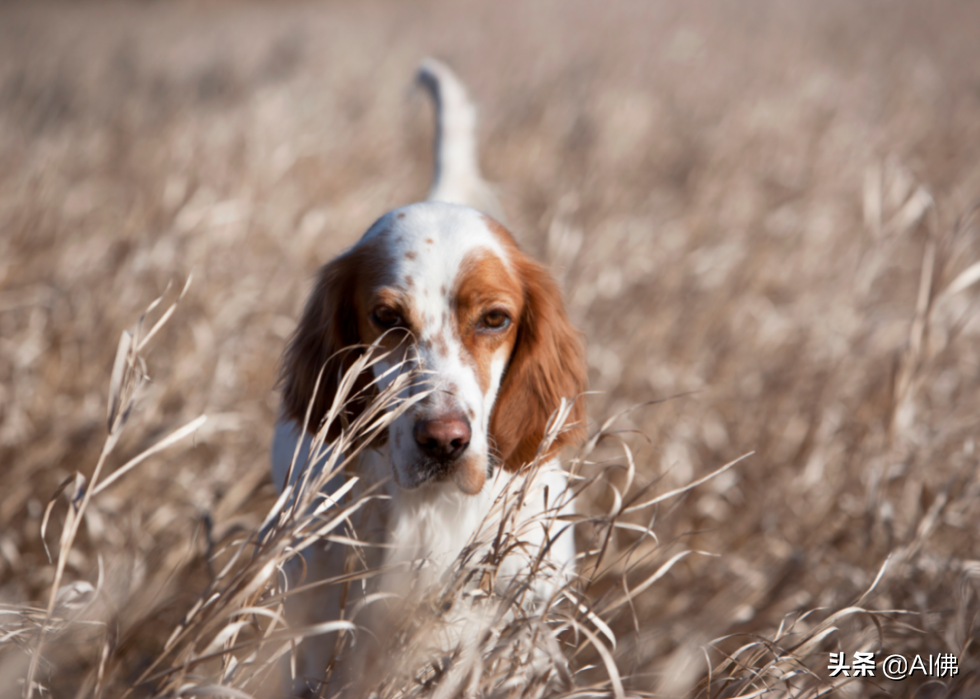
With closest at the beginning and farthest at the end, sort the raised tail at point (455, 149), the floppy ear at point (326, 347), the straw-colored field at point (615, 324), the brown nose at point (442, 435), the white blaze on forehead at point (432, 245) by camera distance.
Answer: the brown nose at point (442, 435)
the white blaze on forehead at point (432, 245)
the floppy ear at point (326, 347)
the straw-colored field at point (615, 324)
the raised tail at point (455, 149)

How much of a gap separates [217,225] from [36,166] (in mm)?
1137

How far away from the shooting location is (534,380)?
5.44 ft

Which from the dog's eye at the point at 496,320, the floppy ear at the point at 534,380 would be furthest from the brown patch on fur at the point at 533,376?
the dog's eye at the point at 496,320

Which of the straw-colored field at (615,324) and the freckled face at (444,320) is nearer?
the freckled face at (444,320)

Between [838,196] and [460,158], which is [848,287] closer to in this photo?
[838,196]

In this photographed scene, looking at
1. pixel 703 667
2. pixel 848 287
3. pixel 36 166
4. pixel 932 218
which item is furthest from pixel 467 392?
pixel 36 166

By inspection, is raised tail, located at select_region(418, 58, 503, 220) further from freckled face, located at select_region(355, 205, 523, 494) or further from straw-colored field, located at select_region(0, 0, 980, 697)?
freckled face, located at select_region(355, 205, 523, 494)

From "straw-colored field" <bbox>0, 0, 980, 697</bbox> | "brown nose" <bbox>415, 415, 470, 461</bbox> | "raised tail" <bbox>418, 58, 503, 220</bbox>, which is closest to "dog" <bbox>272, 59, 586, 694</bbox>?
"brown nose" <bbox>415, 415, 470, 461</bbox>

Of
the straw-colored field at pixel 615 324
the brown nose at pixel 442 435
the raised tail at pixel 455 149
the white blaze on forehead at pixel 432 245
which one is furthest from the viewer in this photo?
the raised tail at pixel 455 149

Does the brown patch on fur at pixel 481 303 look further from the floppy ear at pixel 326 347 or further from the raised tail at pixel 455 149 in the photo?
the raised tail at pixel 455 149

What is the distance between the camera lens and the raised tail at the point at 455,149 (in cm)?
237

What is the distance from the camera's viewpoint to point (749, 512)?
8.46 ft

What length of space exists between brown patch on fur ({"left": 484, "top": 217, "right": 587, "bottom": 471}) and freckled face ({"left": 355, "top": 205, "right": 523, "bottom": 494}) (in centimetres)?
5

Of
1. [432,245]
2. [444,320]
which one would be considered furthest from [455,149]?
[444,320]
